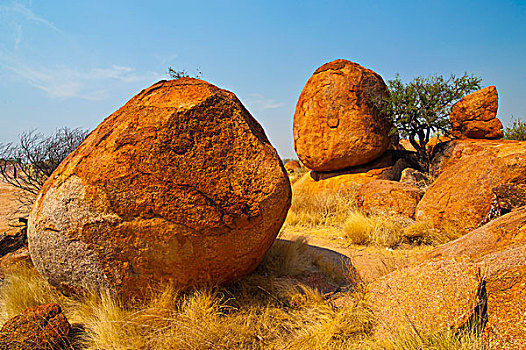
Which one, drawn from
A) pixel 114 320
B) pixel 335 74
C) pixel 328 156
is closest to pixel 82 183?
pixel 114 320

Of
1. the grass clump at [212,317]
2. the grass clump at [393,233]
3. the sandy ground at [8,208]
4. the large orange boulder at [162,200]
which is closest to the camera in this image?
the grass clump at [212,317]

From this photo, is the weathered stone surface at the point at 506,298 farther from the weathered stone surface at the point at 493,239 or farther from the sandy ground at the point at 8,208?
the sandy ground at the point at 8,208

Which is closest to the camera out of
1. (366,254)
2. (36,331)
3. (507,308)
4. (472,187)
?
(507,308)

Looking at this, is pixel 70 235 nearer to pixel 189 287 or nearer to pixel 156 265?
pixel 156 265

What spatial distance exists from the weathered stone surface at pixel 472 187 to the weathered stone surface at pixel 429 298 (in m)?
2.92

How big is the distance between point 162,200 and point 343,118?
627 cm

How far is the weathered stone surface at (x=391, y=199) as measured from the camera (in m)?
5.96

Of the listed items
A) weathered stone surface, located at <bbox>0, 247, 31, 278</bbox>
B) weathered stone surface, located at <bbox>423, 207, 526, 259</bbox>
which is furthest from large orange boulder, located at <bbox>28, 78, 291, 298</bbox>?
weathered stone surface, located at <bbox>423, 207, 526, 259</bbox>

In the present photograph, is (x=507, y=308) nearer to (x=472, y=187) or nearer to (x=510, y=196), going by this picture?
(x=510, y=196)

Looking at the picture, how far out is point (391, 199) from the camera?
616 cm

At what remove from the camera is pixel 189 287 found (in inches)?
111

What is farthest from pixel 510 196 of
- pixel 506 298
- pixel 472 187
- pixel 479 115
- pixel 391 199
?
pixel 479 115

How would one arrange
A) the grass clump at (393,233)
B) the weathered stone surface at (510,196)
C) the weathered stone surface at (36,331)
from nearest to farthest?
the weathered stone surface at (36,331) → the weathered stone surface at (510,196) → the grass clump at (393,233)

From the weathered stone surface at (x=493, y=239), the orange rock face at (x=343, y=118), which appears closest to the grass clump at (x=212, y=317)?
the weathered stone surface at (x=493, y=239)
